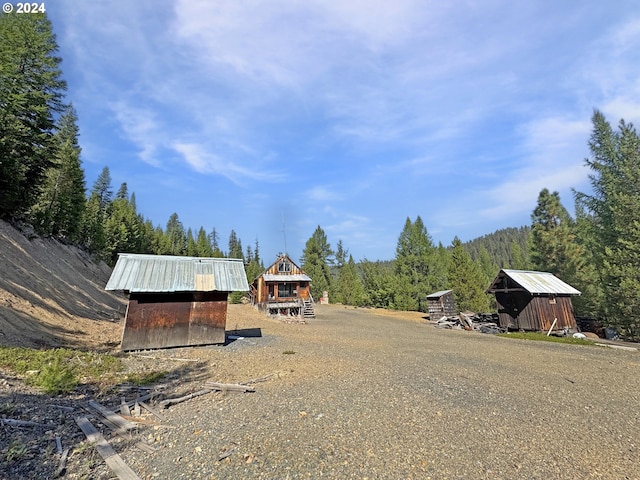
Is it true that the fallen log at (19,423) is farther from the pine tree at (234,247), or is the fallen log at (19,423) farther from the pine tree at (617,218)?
the pine tree at (234,247)

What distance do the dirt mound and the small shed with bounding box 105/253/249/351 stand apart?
2195 mm

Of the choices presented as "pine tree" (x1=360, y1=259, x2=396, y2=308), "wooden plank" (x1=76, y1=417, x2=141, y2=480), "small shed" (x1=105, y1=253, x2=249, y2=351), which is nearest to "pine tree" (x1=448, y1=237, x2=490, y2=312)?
"pine tree" (x1=360, y1=259, x2=396, y2=308)

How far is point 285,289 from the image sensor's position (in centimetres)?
4166

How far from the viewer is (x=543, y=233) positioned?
123 feet

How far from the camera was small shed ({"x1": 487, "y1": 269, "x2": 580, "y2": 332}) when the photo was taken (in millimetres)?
26438

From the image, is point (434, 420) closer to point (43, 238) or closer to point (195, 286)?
point (195, 286)

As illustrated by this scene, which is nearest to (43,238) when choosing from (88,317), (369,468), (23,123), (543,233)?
(23,123)

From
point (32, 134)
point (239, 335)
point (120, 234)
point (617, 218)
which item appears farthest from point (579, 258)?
point (120, 234)

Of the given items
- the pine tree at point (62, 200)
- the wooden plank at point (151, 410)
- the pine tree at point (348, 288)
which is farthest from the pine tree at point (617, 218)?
the pine tree at point (62, 200)

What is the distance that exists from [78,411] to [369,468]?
739 centimetres

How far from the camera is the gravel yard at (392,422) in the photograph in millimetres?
5824

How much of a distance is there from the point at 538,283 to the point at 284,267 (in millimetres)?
27983

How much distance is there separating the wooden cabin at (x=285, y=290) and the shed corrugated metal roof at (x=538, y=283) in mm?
21887

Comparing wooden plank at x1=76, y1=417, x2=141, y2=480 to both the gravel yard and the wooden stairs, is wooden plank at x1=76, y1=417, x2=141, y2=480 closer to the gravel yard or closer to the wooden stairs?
the gravel yard
